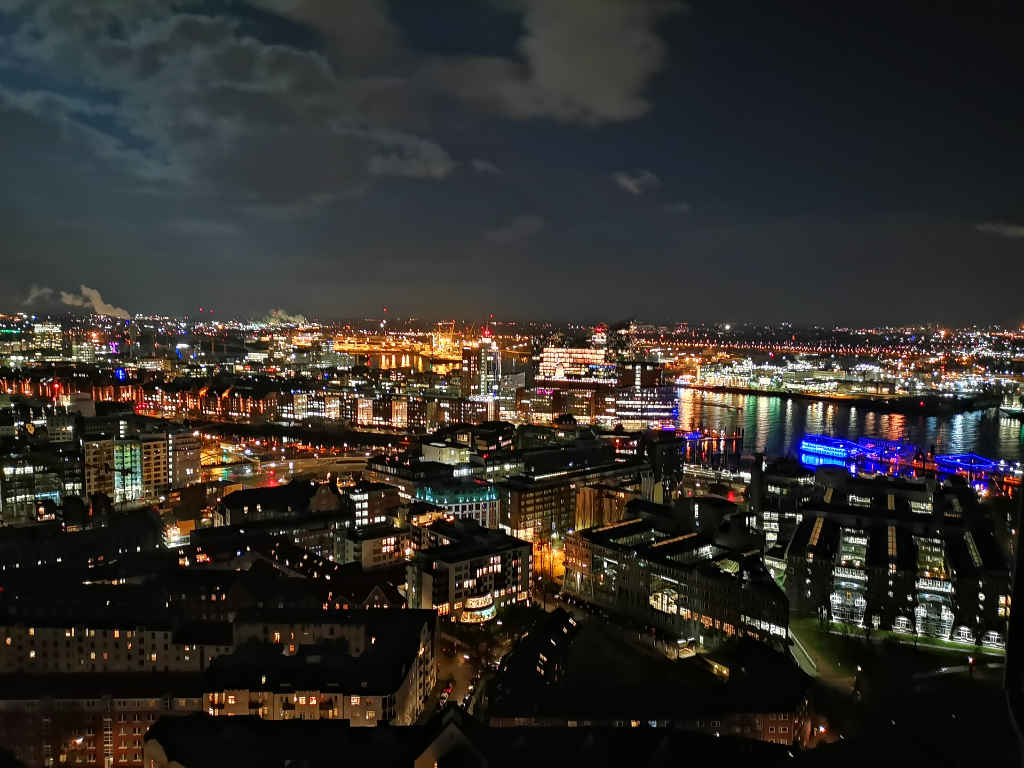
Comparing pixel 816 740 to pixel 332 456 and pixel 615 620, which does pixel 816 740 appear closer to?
pixel 615 620

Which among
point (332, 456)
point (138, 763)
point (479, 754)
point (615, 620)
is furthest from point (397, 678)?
point (332, 456)

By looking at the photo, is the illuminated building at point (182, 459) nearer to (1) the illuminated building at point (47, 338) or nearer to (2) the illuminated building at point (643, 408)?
(2) the illuminated building at point (643, 408)

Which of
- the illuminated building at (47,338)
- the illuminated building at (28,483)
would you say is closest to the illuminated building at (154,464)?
the illuminated building at (28,483)

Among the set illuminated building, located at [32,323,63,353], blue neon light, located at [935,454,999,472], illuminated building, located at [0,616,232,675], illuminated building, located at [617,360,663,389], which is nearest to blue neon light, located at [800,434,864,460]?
blue neon light, located at [935,454,999,472]

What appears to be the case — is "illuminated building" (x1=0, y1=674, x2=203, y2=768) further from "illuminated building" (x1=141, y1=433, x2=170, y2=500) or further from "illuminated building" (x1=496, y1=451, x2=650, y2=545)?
"illuminated building" (x1=141, y1=433, x2=170, y2=500)

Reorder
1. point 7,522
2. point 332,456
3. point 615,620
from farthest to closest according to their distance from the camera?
point 332,456 → point 7,522 → point 615,620

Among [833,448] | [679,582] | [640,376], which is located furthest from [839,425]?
[679,582]

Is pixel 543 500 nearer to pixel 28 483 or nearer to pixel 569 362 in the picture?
pixel 28 483
